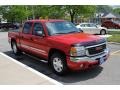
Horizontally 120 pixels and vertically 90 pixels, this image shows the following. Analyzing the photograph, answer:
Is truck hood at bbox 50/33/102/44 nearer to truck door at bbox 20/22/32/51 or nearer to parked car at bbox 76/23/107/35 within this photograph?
truck door at bbox 20/22/32/51

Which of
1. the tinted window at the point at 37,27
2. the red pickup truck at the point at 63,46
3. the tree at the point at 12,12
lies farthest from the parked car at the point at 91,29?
the tree at the point at 12,12

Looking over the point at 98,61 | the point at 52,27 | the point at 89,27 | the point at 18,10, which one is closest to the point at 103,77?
the point at 98,61

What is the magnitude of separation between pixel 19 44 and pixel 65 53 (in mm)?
3823

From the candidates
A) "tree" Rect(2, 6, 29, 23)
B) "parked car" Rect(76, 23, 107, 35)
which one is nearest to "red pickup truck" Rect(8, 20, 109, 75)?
"parked car" Rect(76, 23, 107, 35)

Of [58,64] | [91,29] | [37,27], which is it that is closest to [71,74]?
[58,64]

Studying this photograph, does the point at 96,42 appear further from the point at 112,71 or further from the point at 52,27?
the point at 52,27

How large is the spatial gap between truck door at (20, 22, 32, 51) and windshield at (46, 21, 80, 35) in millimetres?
1238

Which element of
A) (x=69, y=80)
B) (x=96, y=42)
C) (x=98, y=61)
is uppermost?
(x=96, y=42)

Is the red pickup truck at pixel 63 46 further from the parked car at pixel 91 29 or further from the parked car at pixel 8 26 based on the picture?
the parked car at pixel 8 26

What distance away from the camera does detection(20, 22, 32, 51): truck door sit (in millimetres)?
9760

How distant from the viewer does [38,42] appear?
8.92m

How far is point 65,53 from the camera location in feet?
24.8

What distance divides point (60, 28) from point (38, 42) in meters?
0.95
